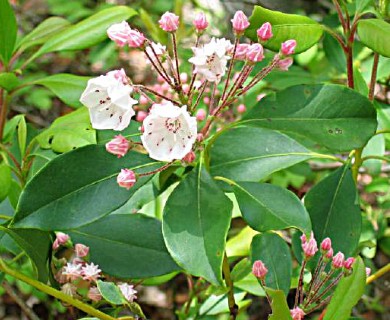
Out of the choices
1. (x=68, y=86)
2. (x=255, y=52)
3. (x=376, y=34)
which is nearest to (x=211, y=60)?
(x=255, y=52)

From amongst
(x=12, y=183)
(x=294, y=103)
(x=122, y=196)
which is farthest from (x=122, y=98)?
(x=12, y=183)

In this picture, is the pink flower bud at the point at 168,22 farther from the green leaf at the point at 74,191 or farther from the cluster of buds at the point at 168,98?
the green leaf at the point at 74,191

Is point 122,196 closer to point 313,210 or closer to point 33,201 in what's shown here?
point 33,201

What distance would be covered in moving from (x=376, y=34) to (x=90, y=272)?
0.63 m

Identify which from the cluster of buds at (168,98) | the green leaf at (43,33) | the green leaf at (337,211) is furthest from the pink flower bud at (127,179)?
the green leaf at (43,33)

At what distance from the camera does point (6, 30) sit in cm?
152

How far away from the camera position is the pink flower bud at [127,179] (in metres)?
1.11

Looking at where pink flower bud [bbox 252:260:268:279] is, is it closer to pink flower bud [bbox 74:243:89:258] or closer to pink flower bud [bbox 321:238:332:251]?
pink flower bud [bbox 321:238:332:251]

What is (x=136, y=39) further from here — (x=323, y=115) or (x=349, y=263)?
(x=349, y=263)

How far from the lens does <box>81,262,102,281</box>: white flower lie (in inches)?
49.7

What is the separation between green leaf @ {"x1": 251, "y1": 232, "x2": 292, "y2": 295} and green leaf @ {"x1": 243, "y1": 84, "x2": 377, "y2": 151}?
0.21m

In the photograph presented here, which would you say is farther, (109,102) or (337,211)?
(337,211)

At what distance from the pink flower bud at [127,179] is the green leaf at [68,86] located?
42 centimetres

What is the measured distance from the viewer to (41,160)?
1395 mm
